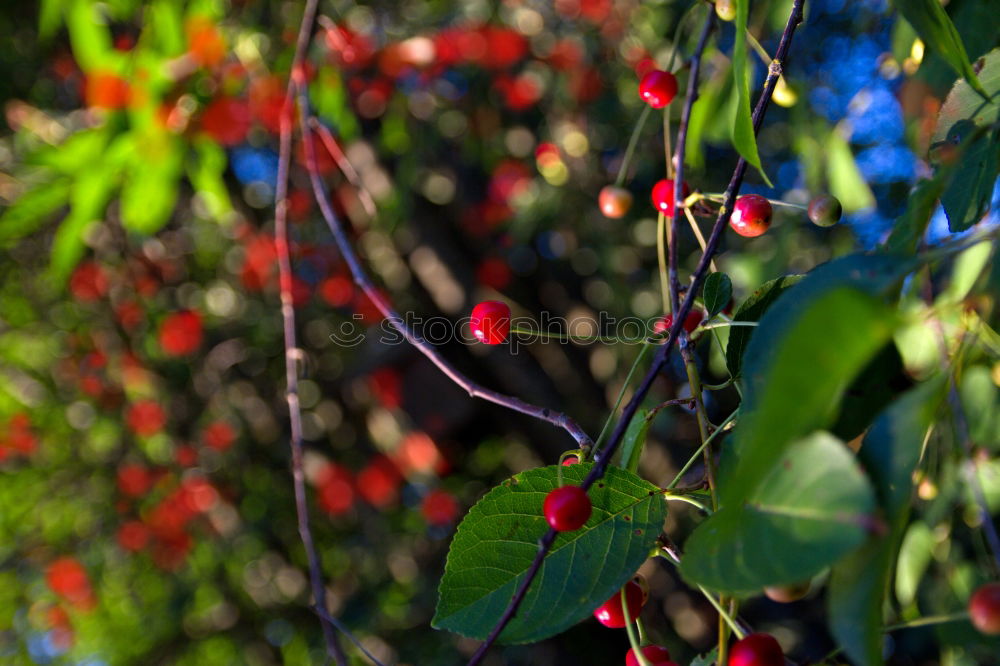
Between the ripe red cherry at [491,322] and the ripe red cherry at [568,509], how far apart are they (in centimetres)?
22

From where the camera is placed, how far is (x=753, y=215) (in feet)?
1.90

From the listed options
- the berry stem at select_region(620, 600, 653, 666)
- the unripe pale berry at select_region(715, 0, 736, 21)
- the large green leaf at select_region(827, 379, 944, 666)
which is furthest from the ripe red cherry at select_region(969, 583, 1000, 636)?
the unripe pale berry at select_region(715, 0, 736, 21)

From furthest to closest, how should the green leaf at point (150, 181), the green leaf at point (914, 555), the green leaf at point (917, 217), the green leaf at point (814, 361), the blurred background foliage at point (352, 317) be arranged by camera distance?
the blurred background foliage at point (352, 317) < the green leaf at point (150, 181) < the green leaf at point (914, 555) < the green leaf at point (917, 217) < the green leaf at point (814, 361)

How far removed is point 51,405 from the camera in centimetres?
266

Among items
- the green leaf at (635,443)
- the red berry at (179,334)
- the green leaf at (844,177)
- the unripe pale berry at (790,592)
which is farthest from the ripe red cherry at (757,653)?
the red berry at (179,334)

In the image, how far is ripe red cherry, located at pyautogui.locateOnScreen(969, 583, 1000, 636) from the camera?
1.09 ft

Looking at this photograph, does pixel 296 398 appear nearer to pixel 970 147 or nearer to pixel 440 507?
pixel 970 147

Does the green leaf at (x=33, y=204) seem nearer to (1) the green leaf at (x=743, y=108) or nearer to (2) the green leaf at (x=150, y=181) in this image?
(2) the green leaf at (x=150, y=181)

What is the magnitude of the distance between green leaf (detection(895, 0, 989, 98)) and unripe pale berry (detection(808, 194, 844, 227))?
12 centimetres

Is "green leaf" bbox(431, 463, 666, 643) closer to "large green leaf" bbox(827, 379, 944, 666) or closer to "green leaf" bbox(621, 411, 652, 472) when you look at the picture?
"green leaf" bbox(621, 411, 652, 472)

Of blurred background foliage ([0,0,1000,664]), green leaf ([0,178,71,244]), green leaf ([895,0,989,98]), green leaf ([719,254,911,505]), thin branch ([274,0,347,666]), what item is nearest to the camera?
green leaf ([719,254,911,505])

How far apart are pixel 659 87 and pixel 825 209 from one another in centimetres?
21

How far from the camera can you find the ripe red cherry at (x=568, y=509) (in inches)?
17.0

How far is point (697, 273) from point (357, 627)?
208cm
